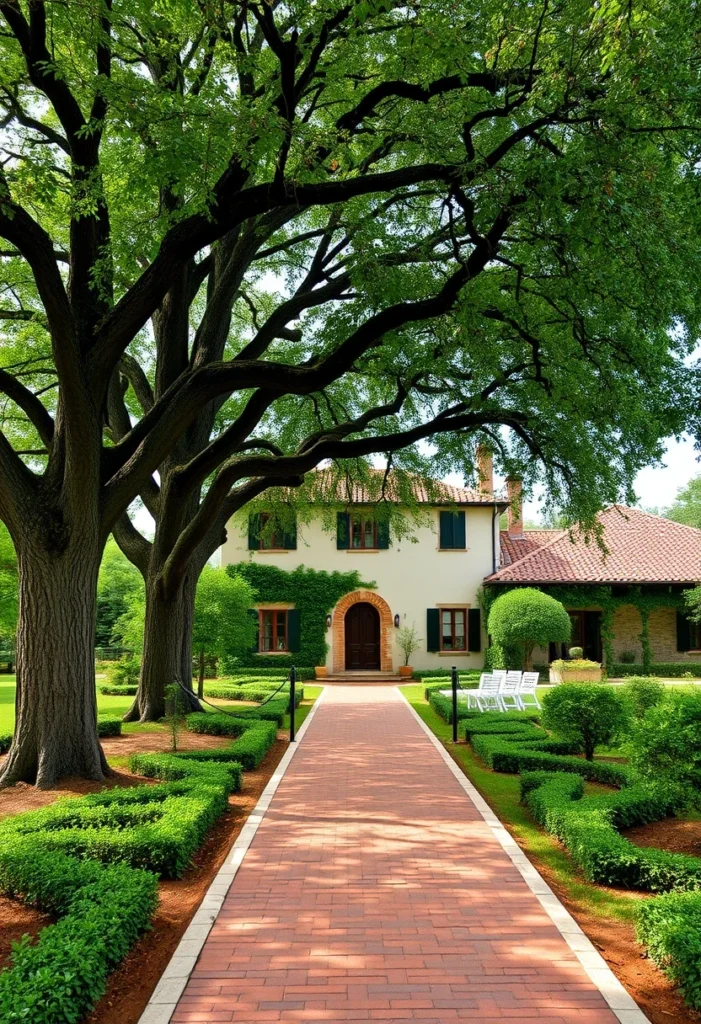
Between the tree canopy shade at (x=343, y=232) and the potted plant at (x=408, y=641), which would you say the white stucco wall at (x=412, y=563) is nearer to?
the potted plant at (x=408, y=641)

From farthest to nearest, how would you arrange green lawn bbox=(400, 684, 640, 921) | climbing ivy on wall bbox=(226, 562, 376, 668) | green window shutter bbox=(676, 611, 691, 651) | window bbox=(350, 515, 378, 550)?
1. window bbox=(350, 515, 378, 550)
2. climbing ivy on wall bbox=(226, 562, 376, 668)
3. green window shutter bbox=(676, 611, 691, 651)
4. green lawn bbox=(400, 684, 640, 921)

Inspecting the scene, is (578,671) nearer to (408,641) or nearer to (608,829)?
(408,641)

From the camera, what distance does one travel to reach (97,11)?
7.57 m

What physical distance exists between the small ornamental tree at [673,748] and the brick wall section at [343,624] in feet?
73.7

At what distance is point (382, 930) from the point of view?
5.38 metres

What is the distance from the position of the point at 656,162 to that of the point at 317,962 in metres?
7.38

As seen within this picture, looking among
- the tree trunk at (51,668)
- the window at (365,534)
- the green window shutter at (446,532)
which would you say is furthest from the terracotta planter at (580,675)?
the tree trunk at (51,668)

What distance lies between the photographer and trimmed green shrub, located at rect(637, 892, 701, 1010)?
4.36 metres

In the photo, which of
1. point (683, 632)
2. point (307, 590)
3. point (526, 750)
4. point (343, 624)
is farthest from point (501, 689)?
point (683, 632)

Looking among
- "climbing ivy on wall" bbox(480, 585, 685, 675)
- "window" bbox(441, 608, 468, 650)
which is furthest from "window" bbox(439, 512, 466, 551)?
"climbing ivy on wall" bbox(480, 585, 685, 675)

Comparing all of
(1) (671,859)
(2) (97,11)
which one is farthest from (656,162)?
(1) (671,859)

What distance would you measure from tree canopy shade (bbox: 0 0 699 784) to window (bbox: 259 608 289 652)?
15.3 metres

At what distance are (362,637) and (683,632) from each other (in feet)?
37.6

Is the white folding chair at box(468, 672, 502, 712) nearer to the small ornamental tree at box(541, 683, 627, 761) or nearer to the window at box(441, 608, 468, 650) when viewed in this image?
the small ornamental tree at box(541, 683, 627, 761)
